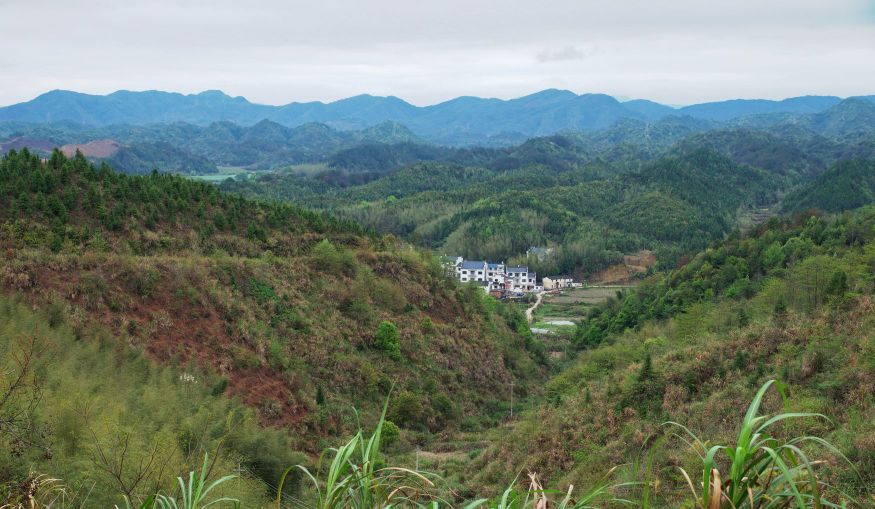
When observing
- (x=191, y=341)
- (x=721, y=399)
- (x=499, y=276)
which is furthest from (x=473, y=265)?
(x=721, y=399)

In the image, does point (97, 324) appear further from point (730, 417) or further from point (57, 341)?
point (730, 417)

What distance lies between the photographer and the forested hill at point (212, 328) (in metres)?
11.9

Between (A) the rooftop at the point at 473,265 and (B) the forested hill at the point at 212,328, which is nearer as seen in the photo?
(B) the forested hill at the point at 212,328

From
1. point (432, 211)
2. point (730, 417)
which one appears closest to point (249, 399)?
point (730, 417)

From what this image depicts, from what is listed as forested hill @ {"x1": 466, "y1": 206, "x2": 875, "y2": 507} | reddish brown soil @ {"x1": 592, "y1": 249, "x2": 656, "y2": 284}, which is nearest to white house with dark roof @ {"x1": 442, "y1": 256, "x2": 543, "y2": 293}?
reddish brown soil @ {"x1": 592, "y1": 249, "x2": 656, "y2": 284}

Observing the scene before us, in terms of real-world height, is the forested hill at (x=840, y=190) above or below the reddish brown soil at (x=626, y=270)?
above

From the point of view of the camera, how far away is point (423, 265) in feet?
122

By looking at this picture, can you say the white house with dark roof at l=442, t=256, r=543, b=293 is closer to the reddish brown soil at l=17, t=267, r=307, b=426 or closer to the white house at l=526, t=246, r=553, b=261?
the white house at l=526, t=246, r=553, b=261

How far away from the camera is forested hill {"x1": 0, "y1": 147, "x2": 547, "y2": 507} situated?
11867 mm

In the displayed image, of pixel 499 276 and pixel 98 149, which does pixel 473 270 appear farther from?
pixel 98 149

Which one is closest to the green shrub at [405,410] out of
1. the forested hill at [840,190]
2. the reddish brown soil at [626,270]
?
the reddish brown soil at [626,270]

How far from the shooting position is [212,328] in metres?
22.5

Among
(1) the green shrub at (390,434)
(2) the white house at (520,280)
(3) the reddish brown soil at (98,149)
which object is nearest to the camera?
(1) the green shrub at (390,434)

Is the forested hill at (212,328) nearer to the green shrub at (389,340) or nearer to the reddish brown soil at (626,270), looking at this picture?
the green shrub at (389,340)
